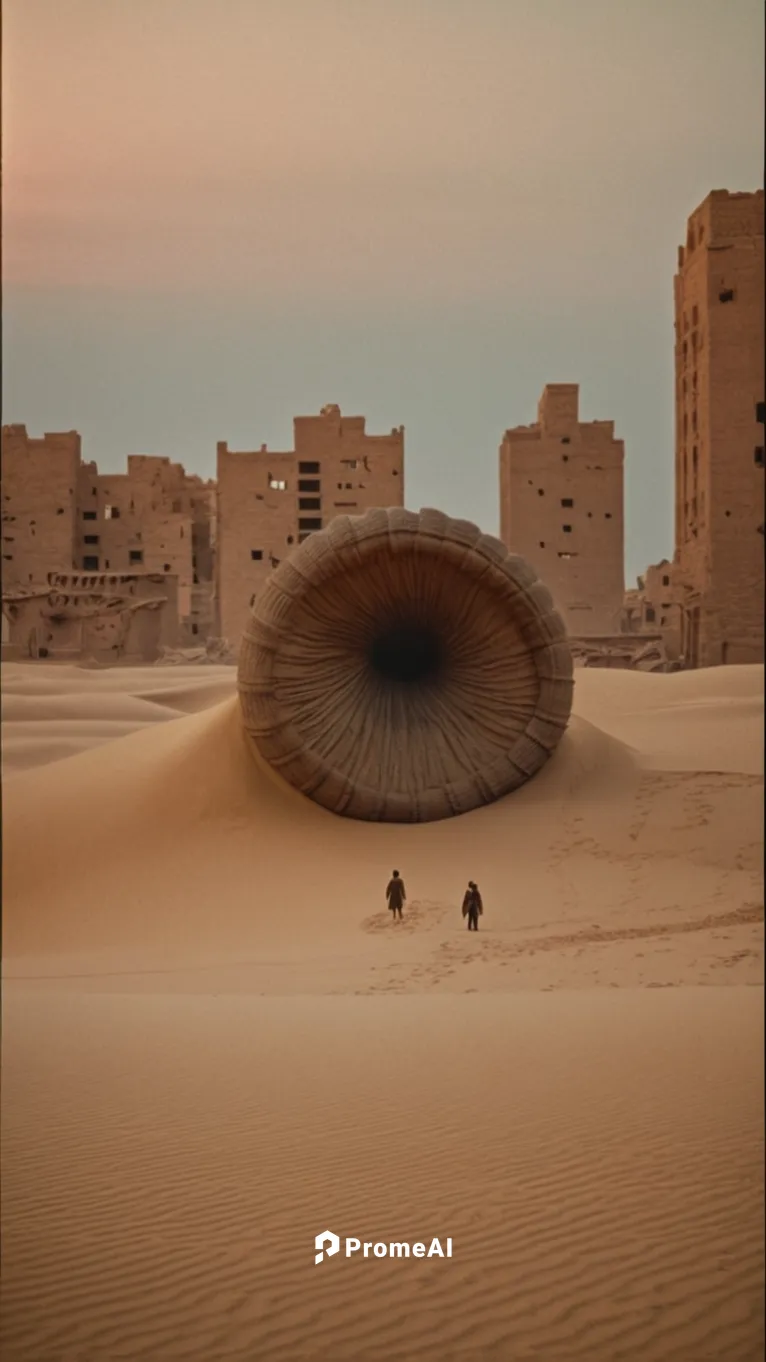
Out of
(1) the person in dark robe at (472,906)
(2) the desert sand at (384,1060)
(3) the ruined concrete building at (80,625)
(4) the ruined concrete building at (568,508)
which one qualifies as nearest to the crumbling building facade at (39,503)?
(3) the ruined concrete building at (80,625)

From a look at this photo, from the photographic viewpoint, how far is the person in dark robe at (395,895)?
20.0 feet

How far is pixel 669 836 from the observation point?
668cm

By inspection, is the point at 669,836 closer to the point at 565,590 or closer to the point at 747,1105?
the point at 747,1105

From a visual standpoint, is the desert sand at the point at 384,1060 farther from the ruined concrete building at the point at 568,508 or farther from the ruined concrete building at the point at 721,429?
the ruined concrete building at the point at 568,508

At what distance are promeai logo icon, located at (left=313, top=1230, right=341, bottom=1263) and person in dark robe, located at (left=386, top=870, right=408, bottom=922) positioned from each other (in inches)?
107

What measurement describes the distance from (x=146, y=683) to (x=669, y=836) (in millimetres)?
9975

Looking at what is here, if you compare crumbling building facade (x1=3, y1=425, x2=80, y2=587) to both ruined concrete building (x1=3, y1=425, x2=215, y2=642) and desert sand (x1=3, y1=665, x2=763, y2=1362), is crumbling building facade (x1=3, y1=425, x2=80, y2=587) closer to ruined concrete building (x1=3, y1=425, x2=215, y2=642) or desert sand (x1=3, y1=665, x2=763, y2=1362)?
ruined concrete building (x1=3, y1=425, x2=215, y2=642)

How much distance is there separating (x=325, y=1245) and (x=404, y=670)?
385cm

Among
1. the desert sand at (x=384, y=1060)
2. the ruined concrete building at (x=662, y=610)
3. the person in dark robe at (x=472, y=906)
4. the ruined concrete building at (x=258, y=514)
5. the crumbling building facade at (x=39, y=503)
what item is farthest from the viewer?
the crumbling building facade at (x=39, y=503)

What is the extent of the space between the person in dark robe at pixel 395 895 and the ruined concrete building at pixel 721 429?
650 cm

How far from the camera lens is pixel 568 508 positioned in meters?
24.1

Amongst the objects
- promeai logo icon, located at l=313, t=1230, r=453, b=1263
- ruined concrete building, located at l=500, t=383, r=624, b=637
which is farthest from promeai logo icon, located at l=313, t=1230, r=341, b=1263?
ruined concrete building, located at l=500, t=383, r=624, b=637

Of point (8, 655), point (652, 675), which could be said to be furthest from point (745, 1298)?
point (8, 655)

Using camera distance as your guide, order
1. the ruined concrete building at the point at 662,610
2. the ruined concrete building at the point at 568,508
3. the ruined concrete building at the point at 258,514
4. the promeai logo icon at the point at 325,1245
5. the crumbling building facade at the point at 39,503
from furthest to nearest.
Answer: the crumbling building facade at the point at 39,503 → the ruined concrete building at the point at 568,508 → the ruined concrete building at the point at 258,514 → the ruined concrete building at the point at 662,610 → the promeai logo icon at the point at 325,1245
